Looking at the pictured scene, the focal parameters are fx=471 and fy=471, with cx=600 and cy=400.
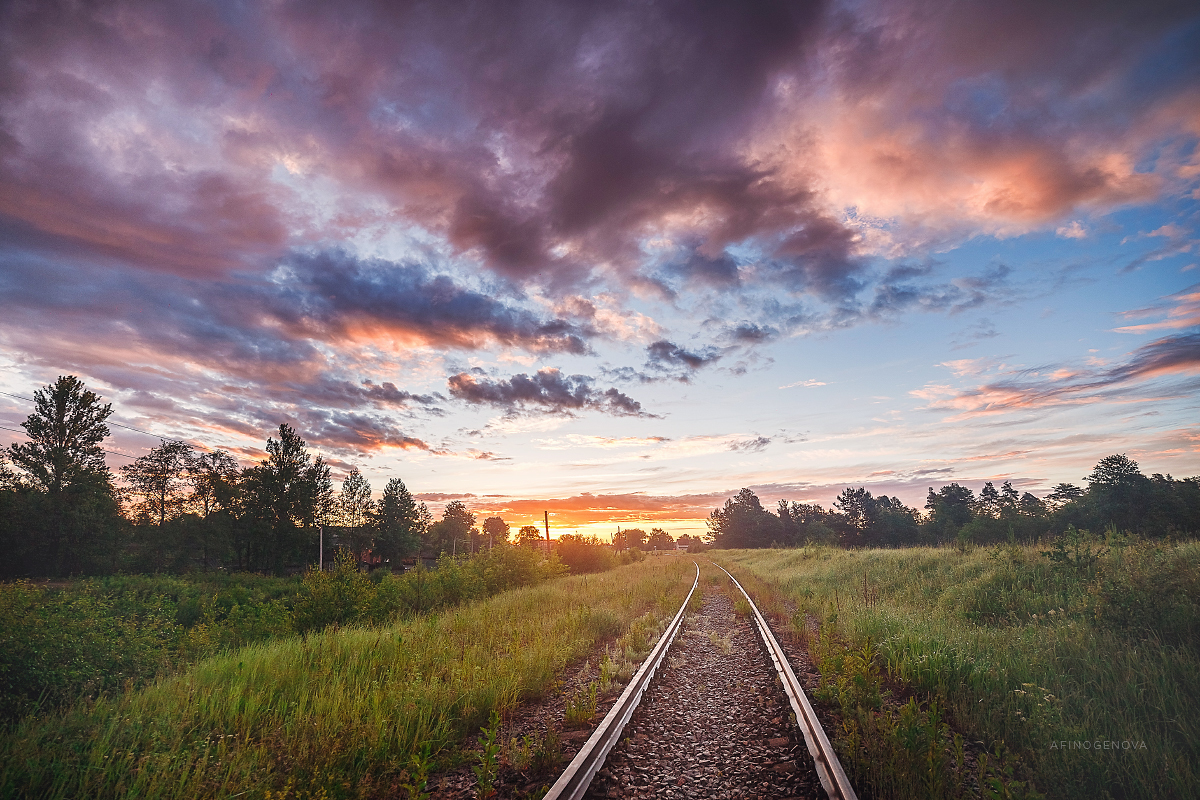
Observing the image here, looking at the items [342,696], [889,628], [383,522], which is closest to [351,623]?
[342,696]

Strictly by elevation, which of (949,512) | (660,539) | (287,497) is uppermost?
(287,497)

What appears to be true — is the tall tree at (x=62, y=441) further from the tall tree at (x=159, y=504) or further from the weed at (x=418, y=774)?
the weed at (x=418, y=774)

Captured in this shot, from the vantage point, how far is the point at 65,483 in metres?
40.0

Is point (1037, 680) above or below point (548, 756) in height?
below

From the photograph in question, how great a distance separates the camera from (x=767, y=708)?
20.1 ft

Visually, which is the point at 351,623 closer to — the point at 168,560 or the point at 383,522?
the point at 168,560

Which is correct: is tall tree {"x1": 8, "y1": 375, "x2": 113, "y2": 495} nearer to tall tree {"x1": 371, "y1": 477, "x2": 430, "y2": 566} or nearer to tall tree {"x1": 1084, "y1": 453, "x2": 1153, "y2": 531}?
tall tree {"x1": 371, "y1": 477, "x2": 430, "y2": 566}

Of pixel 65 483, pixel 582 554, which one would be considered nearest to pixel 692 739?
pixel 582 554

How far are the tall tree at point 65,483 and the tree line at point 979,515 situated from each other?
62014 millimetres

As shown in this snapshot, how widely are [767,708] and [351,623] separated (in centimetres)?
1323

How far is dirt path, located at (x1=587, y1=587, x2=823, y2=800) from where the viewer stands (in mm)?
4230

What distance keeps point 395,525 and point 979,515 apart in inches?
3392

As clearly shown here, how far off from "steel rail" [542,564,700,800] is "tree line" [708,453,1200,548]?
31.2 feet

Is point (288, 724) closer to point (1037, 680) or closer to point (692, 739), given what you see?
point (692, 739)
